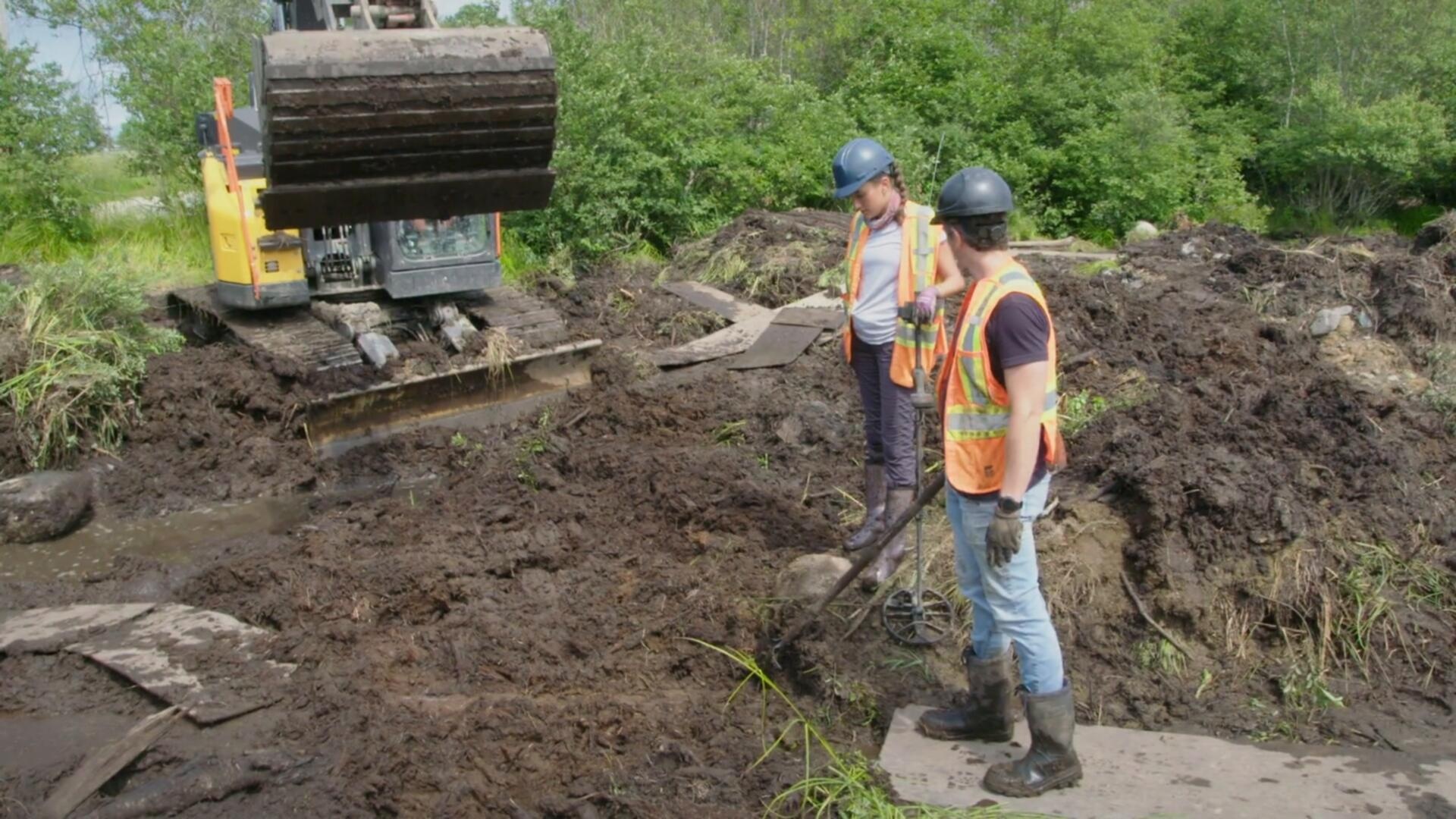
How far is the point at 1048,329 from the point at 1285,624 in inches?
75.8

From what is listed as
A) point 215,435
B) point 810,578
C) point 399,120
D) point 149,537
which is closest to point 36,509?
point 149,537

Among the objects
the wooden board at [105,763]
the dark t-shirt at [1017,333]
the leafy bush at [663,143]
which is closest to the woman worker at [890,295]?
the dark t-shirt at [1017,333]

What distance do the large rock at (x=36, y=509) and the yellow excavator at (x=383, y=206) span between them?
1459 mm

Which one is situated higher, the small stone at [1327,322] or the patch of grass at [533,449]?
the small stone at [1327,322]

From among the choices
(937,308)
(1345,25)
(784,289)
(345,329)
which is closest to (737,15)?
(1345,25)

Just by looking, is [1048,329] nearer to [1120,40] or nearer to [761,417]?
[761,417]

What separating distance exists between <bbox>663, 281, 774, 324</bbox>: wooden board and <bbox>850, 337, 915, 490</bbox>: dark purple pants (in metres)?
4.63

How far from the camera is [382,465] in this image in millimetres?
7715

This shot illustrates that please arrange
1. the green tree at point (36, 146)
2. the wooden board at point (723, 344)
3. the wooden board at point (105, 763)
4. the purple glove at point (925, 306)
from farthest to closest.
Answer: the green tree at point (36, 146), the wooden board at point (723, 344), the purple glove at point (925, 306), the wooden board at point (105, 763)

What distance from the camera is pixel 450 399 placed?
824 cm

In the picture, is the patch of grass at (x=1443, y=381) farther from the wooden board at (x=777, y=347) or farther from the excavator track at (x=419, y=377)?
the excavator track at (x=419, y=377)

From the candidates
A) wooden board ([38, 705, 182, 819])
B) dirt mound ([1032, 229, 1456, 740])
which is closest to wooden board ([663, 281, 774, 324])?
dirt mound ([1032, 229, 1456, 740])

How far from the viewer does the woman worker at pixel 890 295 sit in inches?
198

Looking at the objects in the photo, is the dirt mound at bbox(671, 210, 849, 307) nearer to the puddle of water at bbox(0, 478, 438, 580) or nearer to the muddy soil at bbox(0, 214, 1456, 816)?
the muddy soil at bbox(0, 214, 1456, 816)
